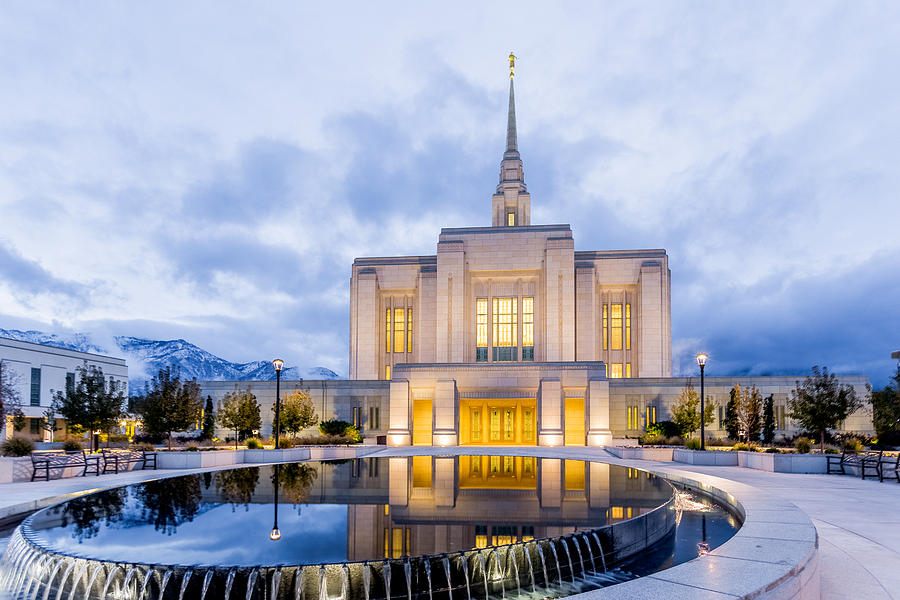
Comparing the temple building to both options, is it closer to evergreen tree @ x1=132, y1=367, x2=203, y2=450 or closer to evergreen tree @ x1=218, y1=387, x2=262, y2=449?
evergreen tree @ x1=218, y1=387, x2=262, y2=449

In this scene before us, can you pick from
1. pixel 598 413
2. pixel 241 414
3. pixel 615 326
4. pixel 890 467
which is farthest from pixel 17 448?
pixel 615 326

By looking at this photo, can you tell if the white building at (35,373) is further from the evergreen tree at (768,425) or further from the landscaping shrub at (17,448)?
the evergreen tree at (768,425)

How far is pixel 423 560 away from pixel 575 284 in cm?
4027

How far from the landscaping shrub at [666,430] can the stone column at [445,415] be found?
1090cm

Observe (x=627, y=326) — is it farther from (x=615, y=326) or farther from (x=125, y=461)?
(x=125, y=461)

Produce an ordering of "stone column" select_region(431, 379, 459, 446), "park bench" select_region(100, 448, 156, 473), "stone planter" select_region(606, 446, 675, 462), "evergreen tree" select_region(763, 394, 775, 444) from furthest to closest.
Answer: "stone column" select_region(431, 379, 459, 446)
"evergreen tree" select_region(763, 394, 775, 444)
"stone planter" select_region(606, 446, 675, 462)
"park bench" select_region(100, 448, 156, 473)

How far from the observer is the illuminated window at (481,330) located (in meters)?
44.1

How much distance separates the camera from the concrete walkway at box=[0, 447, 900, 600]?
23.8 ft

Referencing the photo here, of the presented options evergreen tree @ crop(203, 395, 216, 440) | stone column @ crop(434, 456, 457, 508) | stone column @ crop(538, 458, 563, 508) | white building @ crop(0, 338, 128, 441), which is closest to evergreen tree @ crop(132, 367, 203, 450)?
evergreen tree @ crop(203, 395, 216, 440)

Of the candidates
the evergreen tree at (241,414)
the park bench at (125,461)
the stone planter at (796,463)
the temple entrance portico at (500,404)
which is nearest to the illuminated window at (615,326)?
the temple entrance portico at (500,404)

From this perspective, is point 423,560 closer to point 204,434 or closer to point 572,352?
point 204,434

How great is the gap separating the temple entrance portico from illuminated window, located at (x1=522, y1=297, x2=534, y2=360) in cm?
772

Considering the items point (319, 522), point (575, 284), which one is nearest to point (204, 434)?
point (575, 284)

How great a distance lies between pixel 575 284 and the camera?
45000 millimetres
